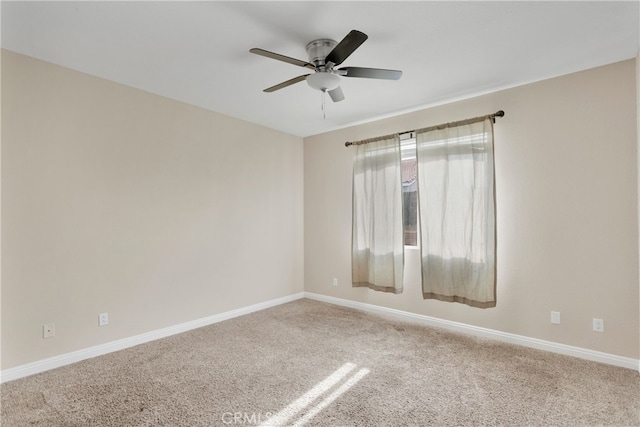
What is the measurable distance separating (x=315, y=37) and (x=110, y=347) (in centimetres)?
322

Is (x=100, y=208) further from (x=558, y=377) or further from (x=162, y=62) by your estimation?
(x=558, y=377)

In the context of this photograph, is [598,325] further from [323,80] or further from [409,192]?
[323,80]

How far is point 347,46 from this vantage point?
6.34ft

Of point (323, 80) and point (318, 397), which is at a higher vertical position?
point (323, 80)

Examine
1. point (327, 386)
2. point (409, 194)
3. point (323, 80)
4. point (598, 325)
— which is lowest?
point (327, 386)

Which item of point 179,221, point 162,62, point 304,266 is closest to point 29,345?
point 179,221

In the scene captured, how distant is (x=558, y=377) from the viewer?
2426 millimetres

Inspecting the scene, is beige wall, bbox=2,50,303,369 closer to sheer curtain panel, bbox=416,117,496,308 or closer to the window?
the window

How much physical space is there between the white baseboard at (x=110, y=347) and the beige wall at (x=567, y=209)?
2553mm

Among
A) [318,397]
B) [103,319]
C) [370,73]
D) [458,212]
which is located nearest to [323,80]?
[370,73]

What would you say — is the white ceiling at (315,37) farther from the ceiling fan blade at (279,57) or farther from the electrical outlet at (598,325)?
the electrical outlet at (598,325)

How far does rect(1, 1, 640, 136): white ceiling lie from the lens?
77.5 inches

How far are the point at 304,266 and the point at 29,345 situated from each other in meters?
3.24

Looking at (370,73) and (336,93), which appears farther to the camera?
(336,93)
